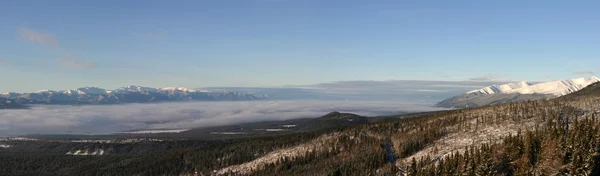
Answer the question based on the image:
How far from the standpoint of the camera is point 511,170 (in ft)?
402

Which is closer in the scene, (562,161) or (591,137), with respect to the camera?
(562,161)

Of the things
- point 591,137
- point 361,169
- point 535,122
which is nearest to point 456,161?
point 591,137

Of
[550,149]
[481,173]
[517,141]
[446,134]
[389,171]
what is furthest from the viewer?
[446,134]

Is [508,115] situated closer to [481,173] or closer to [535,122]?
[535,122]

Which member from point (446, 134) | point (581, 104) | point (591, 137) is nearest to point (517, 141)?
point (591, 137)

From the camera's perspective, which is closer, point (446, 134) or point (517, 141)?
point (517, 141)

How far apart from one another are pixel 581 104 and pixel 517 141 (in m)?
94.8

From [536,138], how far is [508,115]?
65.5 m

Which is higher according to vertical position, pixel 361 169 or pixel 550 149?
pixel 550 149

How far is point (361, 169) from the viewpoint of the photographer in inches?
7067

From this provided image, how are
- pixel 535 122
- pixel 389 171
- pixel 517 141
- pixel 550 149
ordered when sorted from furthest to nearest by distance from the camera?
pixel 535 122 → pixel 389 171 → pixel 517 141 → pixel 550 149

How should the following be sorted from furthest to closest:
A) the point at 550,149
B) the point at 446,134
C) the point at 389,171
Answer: the point at 446,134 < the point at 389,171 < the point at 550,149

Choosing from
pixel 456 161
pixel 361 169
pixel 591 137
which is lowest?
pixel 361 169

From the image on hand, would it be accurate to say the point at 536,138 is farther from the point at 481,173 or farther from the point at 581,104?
the point at 581,104
